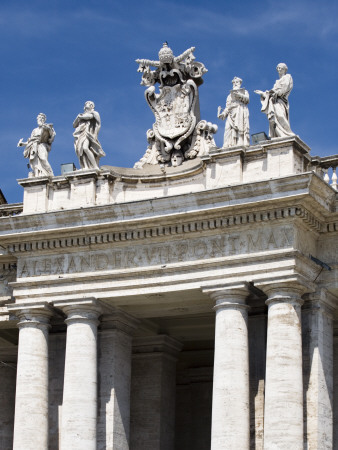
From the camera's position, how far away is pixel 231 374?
101ft

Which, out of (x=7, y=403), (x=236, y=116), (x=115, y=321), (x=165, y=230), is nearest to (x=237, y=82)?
(x=236, y=116)

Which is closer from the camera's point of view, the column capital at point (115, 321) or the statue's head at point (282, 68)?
the statue's head at point (282, 68)

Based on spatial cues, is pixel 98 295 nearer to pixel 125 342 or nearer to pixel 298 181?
pixel 125 342

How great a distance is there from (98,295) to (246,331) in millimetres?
4214

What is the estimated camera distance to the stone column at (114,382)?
33156 mm

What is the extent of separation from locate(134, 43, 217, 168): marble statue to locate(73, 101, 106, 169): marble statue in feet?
4.00

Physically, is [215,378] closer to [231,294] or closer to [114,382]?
[231,294]

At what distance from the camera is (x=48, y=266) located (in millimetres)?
33719

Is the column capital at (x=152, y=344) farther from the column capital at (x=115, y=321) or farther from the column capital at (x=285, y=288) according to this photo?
the column capital at (x=285, y=288)

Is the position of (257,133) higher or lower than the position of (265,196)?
higher

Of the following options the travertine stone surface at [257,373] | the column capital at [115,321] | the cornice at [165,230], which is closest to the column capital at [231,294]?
the travertine stone surface at [257,373]

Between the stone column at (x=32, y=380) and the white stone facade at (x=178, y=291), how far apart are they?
37mm

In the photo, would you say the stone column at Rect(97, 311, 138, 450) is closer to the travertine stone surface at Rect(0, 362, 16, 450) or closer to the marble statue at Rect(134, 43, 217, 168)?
the marble statue at Rect(134, 43, 217, 168)

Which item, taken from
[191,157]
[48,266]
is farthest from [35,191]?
[191,157]
